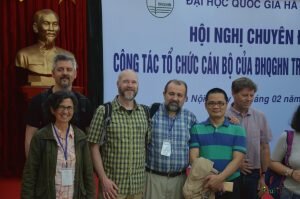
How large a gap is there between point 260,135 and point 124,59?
2553mm

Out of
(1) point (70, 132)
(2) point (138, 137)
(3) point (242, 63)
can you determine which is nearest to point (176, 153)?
(2) point (138, 137)

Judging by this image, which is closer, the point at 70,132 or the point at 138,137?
the point at 70,132

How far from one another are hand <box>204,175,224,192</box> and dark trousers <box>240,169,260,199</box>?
0.42m

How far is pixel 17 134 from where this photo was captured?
5695 millimetres

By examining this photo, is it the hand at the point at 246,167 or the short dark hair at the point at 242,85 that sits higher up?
the short dark hair at the point at 242,85

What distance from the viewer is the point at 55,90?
3133mm

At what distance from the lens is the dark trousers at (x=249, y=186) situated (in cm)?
345

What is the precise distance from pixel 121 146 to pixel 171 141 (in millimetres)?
316

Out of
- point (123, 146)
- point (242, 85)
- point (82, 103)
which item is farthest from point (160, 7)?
point (123, 146)

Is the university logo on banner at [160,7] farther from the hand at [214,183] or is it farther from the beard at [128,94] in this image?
the hand at [214,183]

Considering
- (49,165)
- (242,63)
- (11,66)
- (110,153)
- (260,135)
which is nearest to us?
(49,165)

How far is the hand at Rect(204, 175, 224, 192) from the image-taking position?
3.04m

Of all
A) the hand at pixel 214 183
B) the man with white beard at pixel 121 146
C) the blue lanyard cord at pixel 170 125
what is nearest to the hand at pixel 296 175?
the hand at pixel 214 183

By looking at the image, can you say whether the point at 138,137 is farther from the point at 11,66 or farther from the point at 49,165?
the point at 11,66
